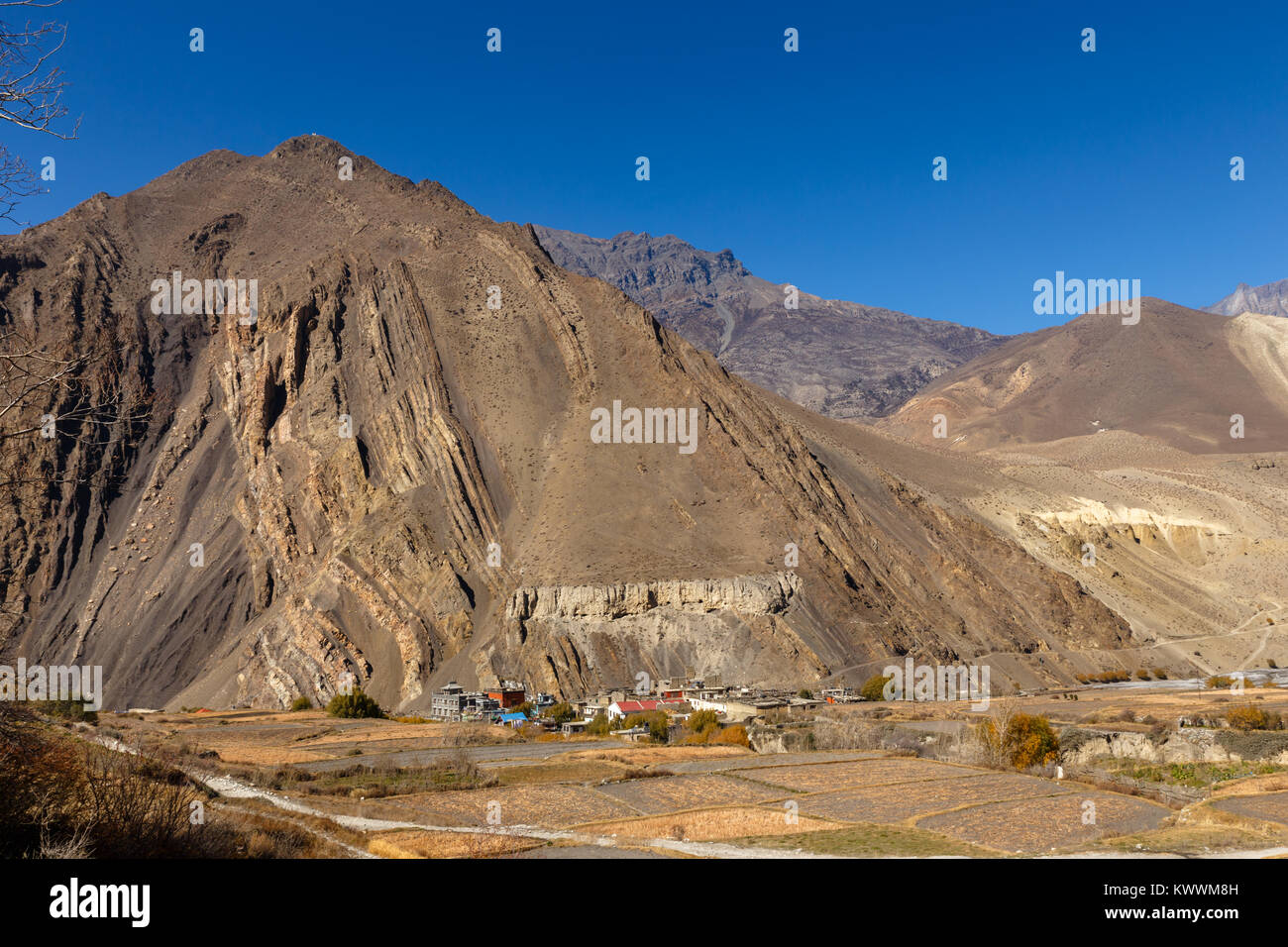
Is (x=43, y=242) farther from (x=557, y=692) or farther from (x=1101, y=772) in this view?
(x=1101, y=772)

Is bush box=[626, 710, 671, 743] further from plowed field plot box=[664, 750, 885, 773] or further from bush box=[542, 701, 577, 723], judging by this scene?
plowed field plot box=[664, 750, 885, 773]

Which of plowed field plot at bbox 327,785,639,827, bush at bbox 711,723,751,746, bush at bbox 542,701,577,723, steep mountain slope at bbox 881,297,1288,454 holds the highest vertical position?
steep mountain slope at bbox 881,297,1288,454

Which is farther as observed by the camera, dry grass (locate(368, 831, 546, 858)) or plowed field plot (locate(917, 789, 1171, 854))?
plowed field plot (locate(917, 789, 1171, 854))

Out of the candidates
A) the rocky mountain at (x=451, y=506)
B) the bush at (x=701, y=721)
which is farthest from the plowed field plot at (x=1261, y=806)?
the rocky mountain at (x=451, y=506)

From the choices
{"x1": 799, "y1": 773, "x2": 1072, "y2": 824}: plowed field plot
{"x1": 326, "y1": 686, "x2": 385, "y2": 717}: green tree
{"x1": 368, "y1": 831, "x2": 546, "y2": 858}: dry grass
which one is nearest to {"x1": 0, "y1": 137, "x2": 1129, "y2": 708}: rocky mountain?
{"x1": 326, "y1": 686, "x2": 385, "y2": 717}: green tree

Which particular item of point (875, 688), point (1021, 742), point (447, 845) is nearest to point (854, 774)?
point (1021, 742)

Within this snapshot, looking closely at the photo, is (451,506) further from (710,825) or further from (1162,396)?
(1162,396)
